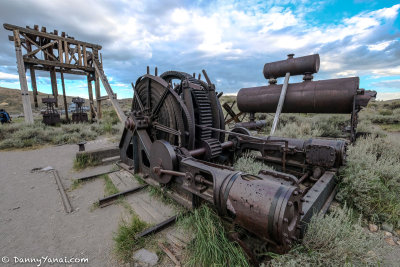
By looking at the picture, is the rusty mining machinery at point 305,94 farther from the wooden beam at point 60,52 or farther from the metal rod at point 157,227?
the wooden beam at point 60,52

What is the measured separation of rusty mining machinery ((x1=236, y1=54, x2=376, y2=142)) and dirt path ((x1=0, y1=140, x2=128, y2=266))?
4.20 m

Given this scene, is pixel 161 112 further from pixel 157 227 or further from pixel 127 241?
pixel 127 241

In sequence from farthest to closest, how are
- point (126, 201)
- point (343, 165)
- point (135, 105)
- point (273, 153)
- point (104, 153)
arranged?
1. point (104, 153)
2. point (135, 105)
3. point (273, 153)
4. point (126, 201)
5. point (343, 165)

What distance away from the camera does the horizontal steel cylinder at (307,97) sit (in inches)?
226

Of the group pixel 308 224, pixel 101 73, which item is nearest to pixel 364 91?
pixel 308 224

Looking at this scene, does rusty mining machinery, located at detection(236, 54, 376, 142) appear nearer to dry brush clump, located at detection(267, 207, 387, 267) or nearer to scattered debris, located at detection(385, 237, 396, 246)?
scattered debris, located at detection(385, 237, 396, 246)

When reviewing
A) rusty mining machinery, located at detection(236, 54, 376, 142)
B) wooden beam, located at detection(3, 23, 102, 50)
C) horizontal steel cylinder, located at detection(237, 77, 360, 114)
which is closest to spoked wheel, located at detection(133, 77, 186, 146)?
rusty mining machinery, located at detection(236, 54, 376, 142)

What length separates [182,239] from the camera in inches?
88.4

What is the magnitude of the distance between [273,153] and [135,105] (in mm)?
3231

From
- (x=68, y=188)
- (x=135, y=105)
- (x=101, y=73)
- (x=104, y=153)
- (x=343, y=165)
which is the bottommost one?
(x=68, y=188)

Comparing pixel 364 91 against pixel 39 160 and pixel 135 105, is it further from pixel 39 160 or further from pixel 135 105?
pixel 39 160

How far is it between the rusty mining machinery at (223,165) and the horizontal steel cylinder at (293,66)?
435 cm

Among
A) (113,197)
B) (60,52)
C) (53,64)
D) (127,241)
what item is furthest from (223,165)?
(60,52)

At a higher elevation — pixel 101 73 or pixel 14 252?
pixel 101 73
